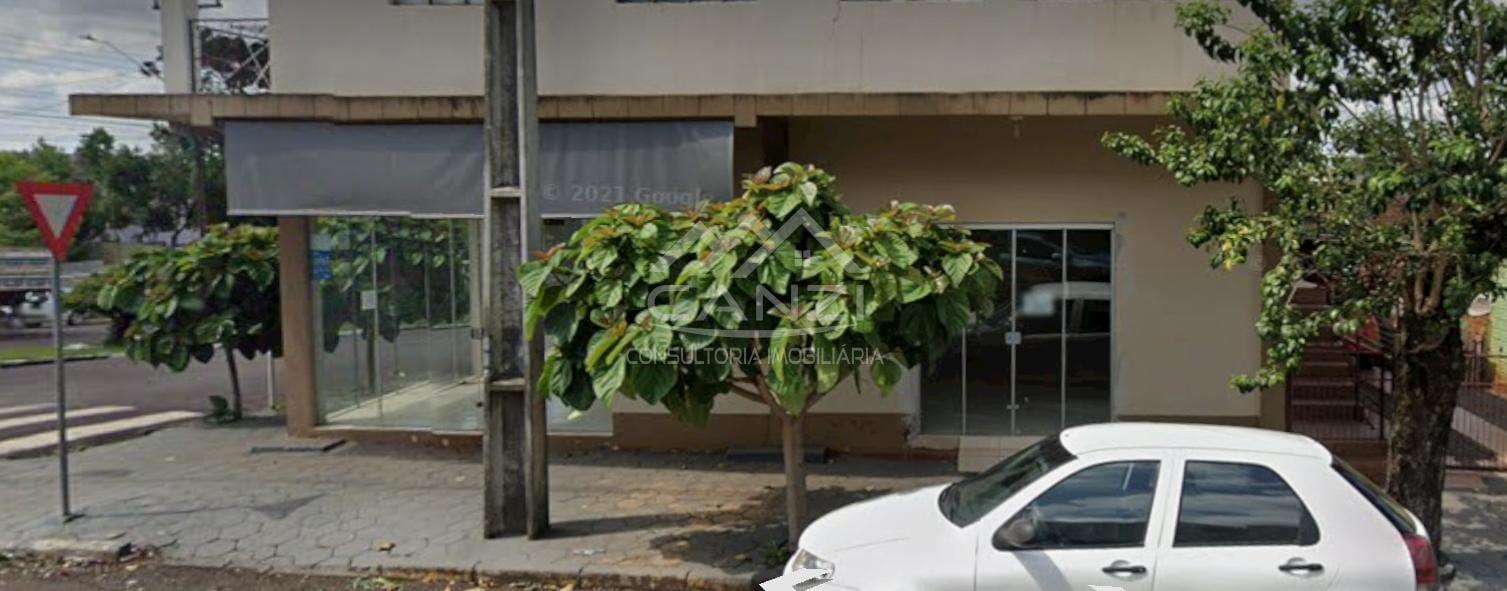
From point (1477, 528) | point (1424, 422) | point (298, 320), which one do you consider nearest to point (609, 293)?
point (1424, 422)

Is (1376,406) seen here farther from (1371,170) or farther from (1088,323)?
Result: (1371,170)

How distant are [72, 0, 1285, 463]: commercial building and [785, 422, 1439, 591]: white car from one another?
174 inches

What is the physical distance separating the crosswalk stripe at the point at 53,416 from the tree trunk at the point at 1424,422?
14.0 meters

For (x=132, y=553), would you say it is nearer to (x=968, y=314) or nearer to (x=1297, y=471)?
(x=968, y=314)

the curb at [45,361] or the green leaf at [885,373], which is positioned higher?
the green leaf at [885,373]

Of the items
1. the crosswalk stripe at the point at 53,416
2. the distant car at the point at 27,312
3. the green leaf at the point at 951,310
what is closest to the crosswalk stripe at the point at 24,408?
the crosswalk stripe at the point at 53,416

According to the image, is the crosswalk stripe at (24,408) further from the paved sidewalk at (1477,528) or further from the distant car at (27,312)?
the distant car at (27,312)

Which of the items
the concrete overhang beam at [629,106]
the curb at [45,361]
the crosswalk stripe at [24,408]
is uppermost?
the concrete overhang beam at [629,106]

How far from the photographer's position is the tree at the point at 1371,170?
5133 millimetres

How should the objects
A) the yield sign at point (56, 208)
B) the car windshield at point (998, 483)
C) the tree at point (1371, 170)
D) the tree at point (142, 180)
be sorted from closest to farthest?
the car windshield at point (998, 483) → the tree at point (1371, 170) → the yield sign at point (56, 208) → the tree at point (142, 180)

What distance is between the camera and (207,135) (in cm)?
1052

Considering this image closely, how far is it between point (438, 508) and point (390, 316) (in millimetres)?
3427

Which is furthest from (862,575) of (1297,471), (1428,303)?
(1428,303)

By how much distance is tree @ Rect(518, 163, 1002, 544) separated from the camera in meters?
5.43
